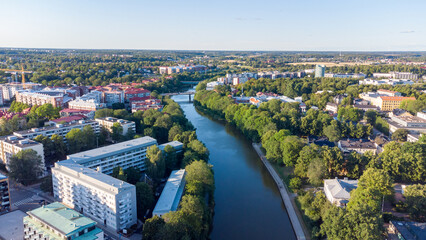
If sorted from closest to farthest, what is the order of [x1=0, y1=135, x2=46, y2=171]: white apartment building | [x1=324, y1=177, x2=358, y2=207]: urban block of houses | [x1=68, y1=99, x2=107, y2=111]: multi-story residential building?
[x1=324, y1=177, x2=358, y2=207]: urban block of houses < [x1=0, y1=135, x2=46, y2=171]: white apartment building < [x1=68, y1=99, x2=107, y2=111]: multi-story residential building

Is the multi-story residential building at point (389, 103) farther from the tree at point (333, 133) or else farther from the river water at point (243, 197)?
the river water at point (243, 197)

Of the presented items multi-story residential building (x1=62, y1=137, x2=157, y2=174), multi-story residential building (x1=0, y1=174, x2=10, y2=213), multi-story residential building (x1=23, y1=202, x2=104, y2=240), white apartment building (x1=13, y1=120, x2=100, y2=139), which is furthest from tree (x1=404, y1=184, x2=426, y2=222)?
white apartment building (x1=13, y1=120, x2=100, y2=139)

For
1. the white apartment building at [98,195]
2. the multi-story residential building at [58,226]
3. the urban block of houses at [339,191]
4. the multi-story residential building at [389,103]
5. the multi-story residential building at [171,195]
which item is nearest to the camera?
the multi-story residential building at [58,226]

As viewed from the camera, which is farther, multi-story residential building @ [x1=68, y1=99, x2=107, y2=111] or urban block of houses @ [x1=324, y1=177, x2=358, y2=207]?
multi-story residential building @ [x1=68, y1=99, x2=107, y2=111]

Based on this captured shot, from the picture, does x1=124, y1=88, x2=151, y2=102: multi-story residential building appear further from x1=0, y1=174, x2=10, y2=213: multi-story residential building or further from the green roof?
the green roof

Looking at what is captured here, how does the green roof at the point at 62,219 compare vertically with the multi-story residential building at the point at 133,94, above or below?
below

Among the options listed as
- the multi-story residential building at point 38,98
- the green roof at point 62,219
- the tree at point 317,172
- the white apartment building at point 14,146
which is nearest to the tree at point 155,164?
the green roof at point 62,219

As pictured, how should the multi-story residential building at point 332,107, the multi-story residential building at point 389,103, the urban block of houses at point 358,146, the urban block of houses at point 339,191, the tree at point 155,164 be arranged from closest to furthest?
the urban block of houses at point 339,191, the tree at point 155,164, the urban block of houses at point 358,146, the multi-story residential building at point 332,107, the multi-story residential building at point 389,103

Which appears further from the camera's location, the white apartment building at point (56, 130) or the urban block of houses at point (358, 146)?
the white apartment building at point (56, 130)
